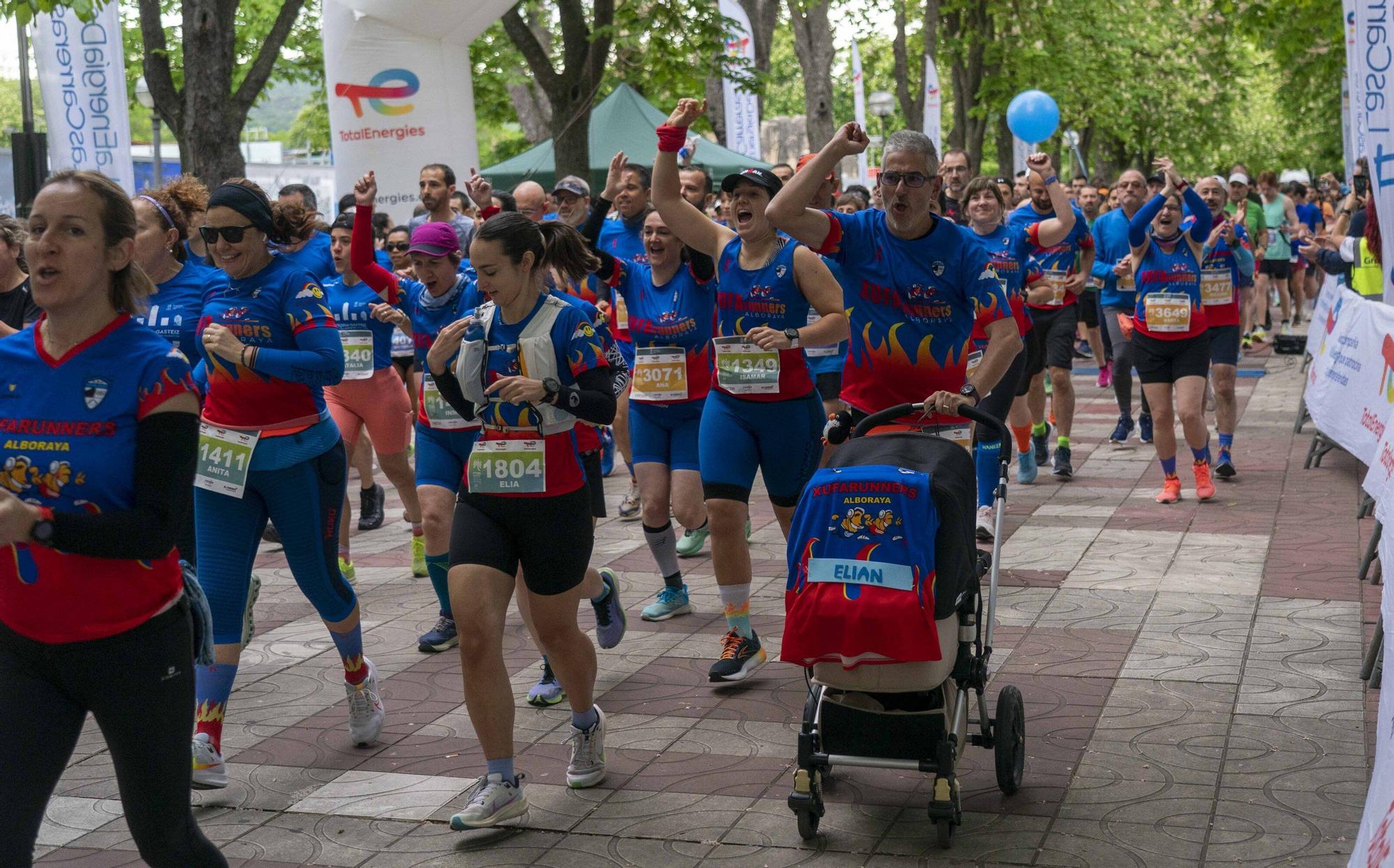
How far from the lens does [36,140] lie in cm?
1462

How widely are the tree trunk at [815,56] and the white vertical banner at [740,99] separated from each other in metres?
0.81

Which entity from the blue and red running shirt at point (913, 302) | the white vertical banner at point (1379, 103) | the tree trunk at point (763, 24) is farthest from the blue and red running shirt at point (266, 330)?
the tree trunk at point (763, 24)

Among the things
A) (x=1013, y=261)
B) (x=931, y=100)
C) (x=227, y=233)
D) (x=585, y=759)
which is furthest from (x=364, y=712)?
(x=931, y=100)

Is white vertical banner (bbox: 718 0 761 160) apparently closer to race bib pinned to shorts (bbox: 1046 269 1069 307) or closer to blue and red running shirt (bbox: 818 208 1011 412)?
race bib pinned to shorts (bbox: 1046 269 1069 307)

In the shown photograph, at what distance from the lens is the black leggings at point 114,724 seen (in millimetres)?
3322

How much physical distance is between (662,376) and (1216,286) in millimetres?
5292

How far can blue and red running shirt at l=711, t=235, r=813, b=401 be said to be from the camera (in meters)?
6.50

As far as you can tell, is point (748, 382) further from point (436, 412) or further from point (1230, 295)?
point (1230, 295)

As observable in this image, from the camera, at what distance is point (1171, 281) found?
10.3 metres

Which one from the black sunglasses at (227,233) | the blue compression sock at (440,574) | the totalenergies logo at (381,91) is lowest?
the blue compression sock at (440,574)

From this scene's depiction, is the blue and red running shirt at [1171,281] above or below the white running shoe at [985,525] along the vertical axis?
above

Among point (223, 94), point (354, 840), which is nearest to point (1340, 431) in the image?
point (354, 840)

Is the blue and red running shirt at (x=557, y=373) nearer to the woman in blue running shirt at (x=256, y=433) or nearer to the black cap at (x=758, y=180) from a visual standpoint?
the woman in blue running shirt at (x=256, y=433)

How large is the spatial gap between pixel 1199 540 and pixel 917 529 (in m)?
5.29
